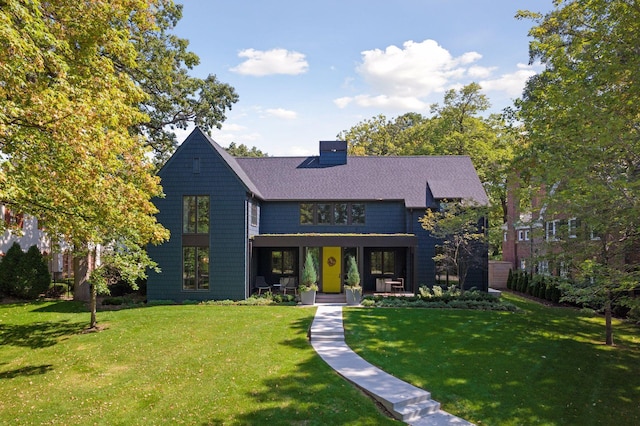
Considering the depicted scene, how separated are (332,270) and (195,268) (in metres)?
7.31

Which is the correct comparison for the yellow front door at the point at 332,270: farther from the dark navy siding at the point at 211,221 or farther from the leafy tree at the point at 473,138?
the leafy tree at the point at 473,138

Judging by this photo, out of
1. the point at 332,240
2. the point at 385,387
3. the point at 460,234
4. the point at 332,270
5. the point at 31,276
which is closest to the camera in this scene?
the point at 385,387

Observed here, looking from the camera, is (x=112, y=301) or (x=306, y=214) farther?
(x=306, y=214)

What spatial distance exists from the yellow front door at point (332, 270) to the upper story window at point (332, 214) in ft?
5.28

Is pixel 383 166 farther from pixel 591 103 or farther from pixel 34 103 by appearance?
pixel 34 103

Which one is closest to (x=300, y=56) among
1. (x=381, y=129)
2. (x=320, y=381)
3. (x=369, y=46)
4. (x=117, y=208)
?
(x=369, y=46)

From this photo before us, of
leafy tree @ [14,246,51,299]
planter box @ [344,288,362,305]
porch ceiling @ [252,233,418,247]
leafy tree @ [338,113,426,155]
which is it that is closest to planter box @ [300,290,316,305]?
planter box @ [344,288,362,305]

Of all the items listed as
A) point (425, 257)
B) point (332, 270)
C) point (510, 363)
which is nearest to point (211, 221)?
point (332, 270)

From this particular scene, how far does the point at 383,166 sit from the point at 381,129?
81.0ft

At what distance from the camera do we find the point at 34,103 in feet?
23.6

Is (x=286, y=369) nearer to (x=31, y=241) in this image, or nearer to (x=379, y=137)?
(x=31, y=241)

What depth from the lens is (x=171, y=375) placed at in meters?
9.64

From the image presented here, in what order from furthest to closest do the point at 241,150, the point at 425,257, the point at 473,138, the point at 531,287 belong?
the point at 241,150, the point at 473,138, the point at 531,287, the point at 425,257

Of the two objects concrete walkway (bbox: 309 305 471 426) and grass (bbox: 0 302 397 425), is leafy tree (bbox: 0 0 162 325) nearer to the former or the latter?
grass (bbox: 0 302 397 425)
